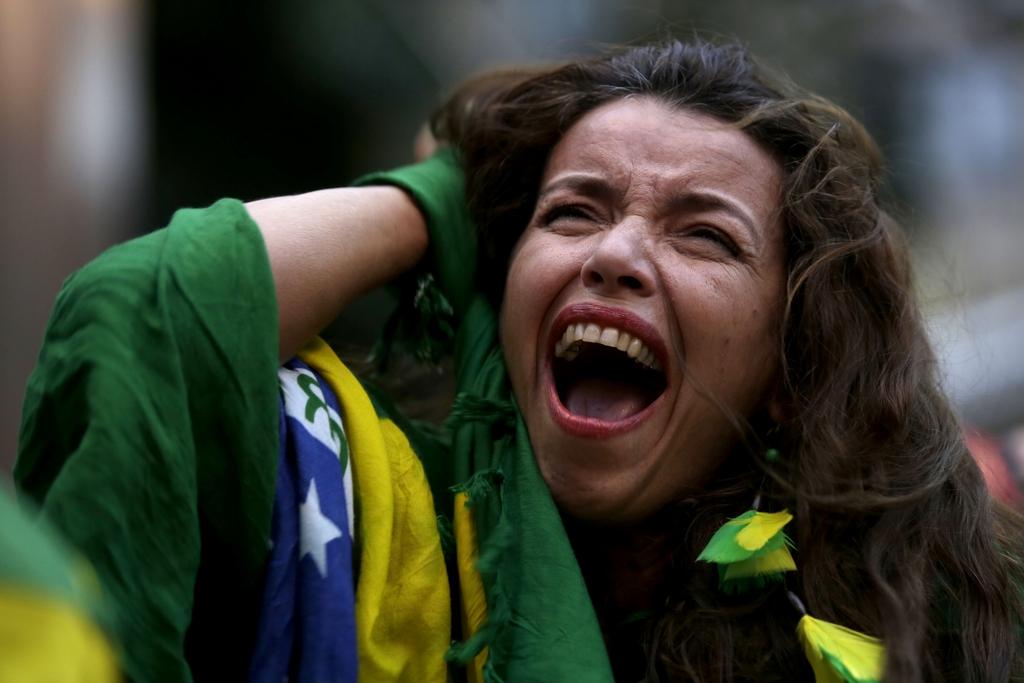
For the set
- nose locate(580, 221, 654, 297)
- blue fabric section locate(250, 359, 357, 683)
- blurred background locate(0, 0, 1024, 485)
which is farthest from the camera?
blurred background locate(0, 0, 1024, 485)

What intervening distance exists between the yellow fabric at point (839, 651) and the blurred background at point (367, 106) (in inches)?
27.5

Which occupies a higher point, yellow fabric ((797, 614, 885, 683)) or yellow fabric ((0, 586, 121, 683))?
yellow fabric ((0, 586, 121, 683))

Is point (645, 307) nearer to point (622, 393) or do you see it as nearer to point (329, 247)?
point (622, 393)

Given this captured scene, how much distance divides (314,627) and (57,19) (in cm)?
302

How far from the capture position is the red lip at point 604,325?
6.18ft

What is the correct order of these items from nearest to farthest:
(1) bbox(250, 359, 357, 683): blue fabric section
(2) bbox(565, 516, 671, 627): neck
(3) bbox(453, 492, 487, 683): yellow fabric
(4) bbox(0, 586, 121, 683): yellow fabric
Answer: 1. (4) bbox(0, 586, 121, 683): yellow fabric
2. (1) bbox(250, 359, 357, 683): blue fabric section
3. (3) bbox(453, 492, 487, 683): yellow fabric
4. (2) bbox(565, 516, 671, 627): neck

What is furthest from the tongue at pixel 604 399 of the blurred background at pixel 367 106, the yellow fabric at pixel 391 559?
the blurred background at pixel 367 106

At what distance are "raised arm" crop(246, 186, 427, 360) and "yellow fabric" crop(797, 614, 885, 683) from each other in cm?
85

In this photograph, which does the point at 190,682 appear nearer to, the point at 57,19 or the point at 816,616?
the point at 816,616

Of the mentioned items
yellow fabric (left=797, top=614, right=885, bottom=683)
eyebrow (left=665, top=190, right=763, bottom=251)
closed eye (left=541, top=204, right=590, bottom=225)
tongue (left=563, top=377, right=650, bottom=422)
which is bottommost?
yellow fabric (left=797, top=614, right=885, bottom=683)

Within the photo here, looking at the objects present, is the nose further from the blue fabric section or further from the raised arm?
Result: the blue fabric section

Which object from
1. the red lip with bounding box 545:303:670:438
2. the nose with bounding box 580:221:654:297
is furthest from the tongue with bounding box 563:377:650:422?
the nose with bounding box 580:221:654:297

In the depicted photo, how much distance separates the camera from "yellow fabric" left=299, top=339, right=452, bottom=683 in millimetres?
1665

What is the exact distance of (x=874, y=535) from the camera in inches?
72.0
